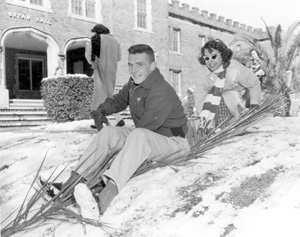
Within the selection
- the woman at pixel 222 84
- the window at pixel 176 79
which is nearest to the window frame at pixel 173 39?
the window at pixel 176 79

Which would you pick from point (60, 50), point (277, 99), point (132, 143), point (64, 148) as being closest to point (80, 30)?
point (60, 50)

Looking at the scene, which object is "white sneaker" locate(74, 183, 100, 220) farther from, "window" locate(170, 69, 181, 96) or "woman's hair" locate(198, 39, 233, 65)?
"window" locate(170, 69, 181, 96)

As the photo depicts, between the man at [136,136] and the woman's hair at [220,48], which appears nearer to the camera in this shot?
the man at [136,136]

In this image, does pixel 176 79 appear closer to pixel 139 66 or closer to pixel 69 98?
pixel 69 98

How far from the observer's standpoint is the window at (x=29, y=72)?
19.0 meters

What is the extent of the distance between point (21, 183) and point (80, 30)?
14.4 metres

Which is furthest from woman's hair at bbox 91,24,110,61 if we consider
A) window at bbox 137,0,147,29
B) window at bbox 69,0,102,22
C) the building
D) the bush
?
window at bbox 137,0,147,29

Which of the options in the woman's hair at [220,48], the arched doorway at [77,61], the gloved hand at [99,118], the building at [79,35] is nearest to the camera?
the gloved hand at [99,118]

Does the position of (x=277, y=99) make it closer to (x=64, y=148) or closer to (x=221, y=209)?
(x=221, y=209)

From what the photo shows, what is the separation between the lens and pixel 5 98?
1420 cm

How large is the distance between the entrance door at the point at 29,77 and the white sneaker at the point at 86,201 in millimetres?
16756

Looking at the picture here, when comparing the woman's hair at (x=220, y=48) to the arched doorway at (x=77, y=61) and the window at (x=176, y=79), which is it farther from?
the window at (x=176, y=79)

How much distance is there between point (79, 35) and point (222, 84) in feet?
45.9

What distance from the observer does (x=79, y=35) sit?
57.5ft
